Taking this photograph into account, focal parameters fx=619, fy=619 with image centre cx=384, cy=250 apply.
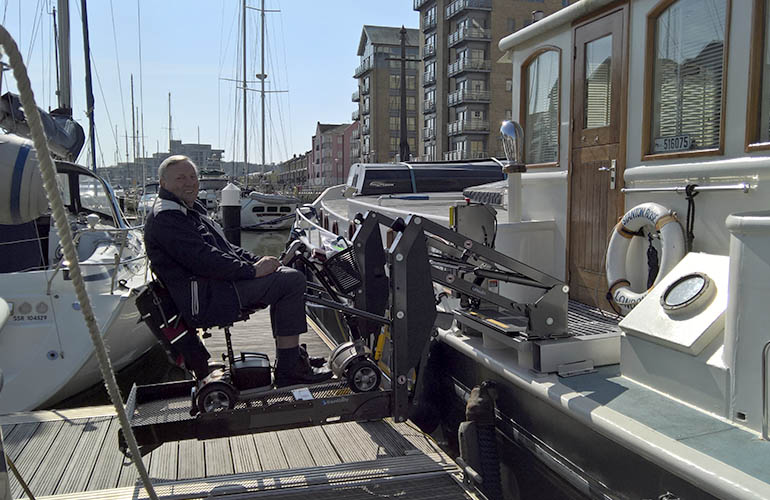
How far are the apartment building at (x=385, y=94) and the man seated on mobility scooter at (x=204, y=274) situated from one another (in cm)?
6446

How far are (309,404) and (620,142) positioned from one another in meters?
2.84

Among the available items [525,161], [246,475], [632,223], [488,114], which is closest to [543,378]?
[632,223]

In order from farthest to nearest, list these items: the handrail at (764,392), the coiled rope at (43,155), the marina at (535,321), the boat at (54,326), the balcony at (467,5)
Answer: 1. the balcony at (467,5)
2. the boat at (54,326)
3. the marina at (535,321)
4. the handrail at (764,392)
5. the coiled rope at (43,155)

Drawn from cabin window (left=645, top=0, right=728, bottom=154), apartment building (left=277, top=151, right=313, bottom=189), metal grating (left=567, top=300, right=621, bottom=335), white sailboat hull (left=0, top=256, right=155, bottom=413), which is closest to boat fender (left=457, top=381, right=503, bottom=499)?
metal grating (left=567, top=300, right=621, bottom=335)

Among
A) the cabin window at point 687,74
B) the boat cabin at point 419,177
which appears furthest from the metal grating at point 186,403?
the boat cabin at point 419,177

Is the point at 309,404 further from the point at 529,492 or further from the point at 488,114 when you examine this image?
the point at 488,114

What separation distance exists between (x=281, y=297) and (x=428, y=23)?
194 ft

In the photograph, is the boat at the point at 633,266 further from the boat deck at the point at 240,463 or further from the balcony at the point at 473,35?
the balcony at the point at 473,35

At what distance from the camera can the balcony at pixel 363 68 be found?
71.1 meters

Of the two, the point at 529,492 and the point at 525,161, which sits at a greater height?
the point at 525,161

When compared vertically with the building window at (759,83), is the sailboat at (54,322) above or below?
below

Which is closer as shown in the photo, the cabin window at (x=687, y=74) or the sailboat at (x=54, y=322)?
the cabin window at (x=687, y=74)

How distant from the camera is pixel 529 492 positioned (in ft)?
12.4

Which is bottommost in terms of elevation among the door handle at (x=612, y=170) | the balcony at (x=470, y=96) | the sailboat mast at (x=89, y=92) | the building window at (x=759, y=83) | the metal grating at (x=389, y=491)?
the metal grating at (x=389, y=491)
